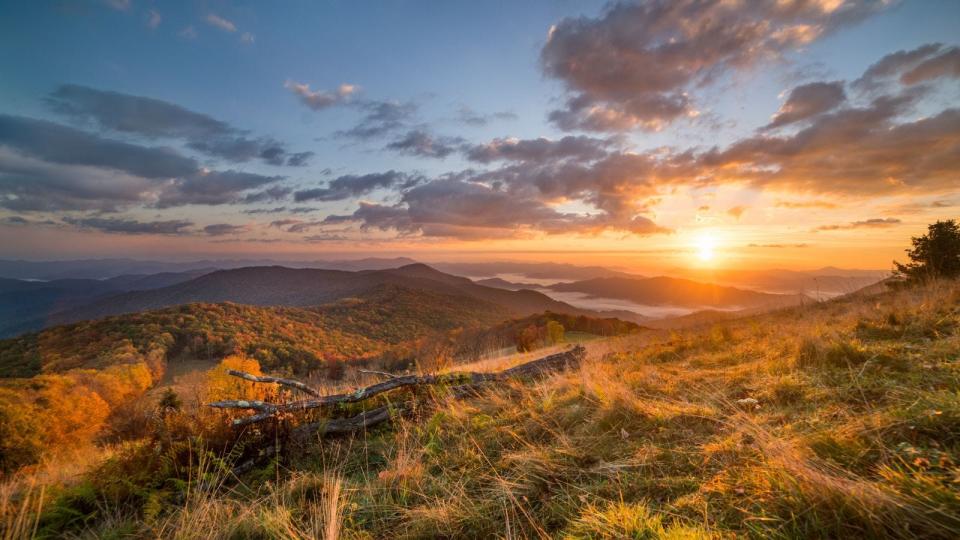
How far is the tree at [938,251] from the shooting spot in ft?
56.8

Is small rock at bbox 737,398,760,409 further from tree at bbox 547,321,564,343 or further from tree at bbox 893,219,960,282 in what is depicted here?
tree at bbox 547,321,564,343

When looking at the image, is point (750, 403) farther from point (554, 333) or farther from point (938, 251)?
point (554, 333)

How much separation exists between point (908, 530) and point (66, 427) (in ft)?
142

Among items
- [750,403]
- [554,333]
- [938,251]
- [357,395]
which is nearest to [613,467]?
[750,403]

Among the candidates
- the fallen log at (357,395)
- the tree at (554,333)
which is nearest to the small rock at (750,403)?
the fallen log at (357,395)

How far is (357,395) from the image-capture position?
19.3 ft

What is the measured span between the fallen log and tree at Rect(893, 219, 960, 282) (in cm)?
2144

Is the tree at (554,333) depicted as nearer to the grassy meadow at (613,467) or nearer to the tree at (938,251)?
the tree at (938,251)

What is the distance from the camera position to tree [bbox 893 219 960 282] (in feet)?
56.8

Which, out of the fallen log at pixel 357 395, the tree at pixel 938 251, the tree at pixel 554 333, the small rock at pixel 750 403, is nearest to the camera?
the small rock at pixel 750 403

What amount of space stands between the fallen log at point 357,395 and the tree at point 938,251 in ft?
70.4

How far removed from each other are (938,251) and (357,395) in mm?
26900

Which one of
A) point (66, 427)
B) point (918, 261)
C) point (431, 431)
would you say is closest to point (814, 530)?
point (431, 431)

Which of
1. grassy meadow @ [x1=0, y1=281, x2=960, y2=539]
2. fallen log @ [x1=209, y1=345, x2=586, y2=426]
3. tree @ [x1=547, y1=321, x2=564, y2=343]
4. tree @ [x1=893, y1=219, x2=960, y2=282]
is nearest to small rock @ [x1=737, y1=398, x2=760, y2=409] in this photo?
grassy meadow @ [x1=0, y1=281, x2=960, y2=539]
